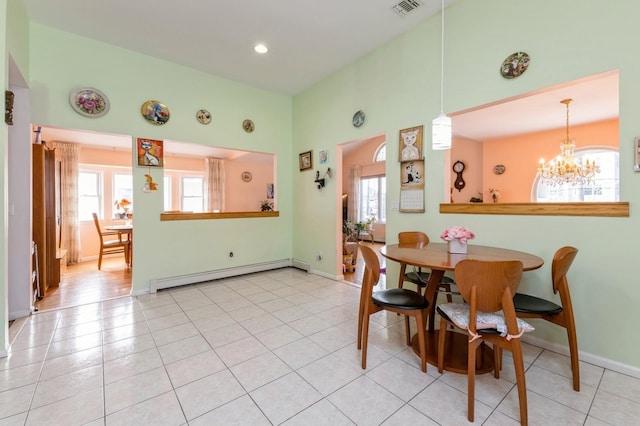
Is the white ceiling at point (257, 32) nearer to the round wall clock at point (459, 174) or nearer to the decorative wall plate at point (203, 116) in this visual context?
the decorative wall plate at point (203, 116)

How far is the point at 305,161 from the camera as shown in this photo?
4.64 meters

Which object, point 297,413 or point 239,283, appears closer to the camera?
point 297,413

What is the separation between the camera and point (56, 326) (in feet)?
8.46

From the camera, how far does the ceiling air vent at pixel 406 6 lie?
104 inches

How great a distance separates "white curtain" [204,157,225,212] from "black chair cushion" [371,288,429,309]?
Answer: 250 inches

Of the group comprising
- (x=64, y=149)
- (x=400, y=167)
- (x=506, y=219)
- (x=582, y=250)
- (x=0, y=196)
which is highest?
(x=64, y=149)

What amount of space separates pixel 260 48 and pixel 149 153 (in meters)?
1.97

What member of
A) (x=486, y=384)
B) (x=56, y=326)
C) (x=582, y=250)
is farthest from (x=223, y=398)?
(x=582, y=250)

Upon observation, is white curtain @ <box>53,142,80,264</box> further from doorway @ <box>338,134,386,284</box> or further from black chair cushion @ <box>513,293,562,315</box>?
black chair cushion @ <box>513,293,562,315</box>

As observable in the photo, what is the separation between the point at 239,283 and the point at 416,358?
2.71m

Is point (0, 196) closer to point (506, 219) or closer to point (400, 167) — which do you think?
point (400, 167)

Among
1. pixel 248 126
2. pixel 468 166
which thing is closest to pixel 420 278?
pixel 248 126

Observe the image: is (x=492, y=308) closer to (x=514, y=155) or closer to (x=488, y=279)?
(x=488, y=279)

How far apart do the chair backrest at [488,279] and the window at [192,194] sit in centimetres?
729
